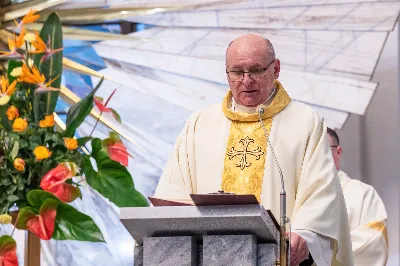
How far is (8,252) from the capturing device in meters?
3.46

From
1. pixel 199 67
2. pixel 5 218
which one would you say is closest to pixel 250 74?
pixel 5 218

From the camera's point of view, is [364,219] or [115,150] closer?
[115,150]

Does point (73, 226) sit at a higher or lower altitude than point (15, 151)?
lower

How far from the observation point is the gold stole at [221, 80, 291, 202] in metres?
4.26

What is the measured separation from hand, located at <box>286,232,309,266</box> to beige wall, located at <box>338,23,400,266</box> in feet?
8.47

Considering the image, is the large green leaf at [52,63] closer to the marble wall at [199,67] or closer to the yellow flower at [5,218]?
the yellow flower at [5,218]

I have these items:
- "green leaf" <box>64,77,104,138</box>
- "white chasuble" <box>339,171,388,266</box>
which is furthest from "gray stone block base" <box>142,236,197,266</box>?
"white chasuble" <box>339,171,388,266</box>

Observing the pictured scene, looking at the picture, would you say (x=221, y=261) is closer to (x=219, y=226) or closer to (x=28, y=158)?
(x=219, y=226)

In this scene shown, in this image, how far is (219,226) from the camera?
3.30 m

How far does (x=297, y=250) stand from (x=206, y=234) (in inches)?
19.2

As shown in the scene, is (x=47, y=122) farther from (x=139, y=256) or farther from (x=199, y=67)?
(x=199, y=67)

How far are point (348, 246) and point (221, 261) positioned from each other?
3.39 feet

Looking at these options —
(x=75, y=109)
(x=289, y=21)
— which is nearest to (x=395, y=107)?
(x=289, y=21)

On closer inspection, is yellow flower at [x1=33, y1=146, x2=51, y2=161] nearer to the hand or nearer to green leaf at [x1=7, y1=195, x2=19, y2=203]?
green leaf at [x1=7, y1=195, x2=19, y2=203]
